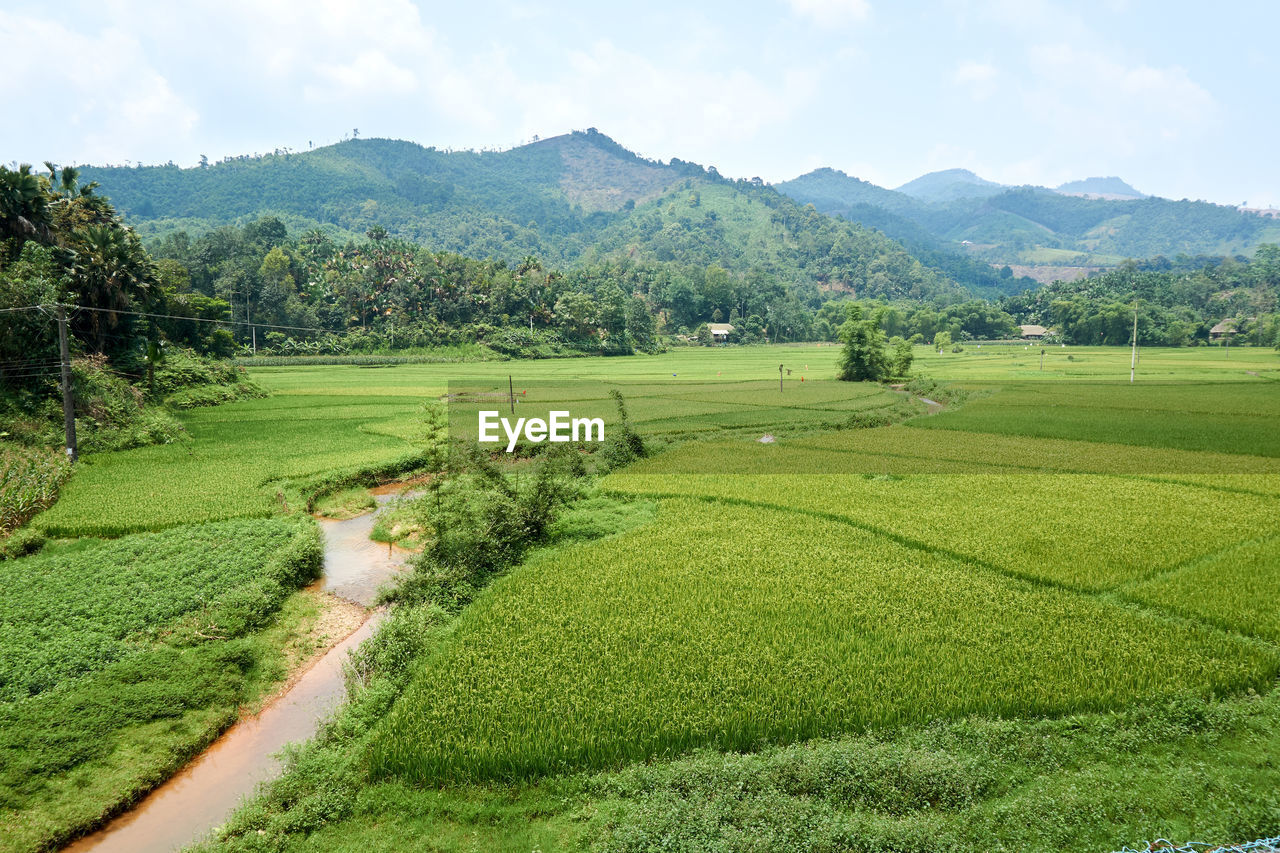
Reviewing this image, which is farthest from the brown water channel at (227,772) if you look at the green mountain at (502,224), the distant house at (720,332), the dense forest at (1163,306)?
the green mountain at (502,224)

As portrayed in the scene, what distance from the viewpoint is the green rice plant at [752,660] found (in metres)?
6.64

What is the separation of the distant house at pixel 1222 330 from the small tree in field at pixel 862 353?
52376 mm

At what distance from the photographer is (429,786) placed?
616 cm

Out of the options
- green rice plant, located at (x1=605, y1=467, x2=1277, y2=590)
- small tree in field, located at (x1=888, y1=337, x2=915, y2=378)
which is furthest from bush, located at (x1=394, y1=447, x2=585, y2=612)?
small tree in field, located at (x1=888, y1=337, x2=915, y2=378)

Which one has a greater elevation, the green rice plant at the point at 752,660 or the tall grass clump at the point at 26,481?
the tall grass clump at the point at 26,481

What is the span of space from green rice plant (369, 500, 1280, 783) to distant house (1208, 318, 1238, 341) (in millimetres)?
82737

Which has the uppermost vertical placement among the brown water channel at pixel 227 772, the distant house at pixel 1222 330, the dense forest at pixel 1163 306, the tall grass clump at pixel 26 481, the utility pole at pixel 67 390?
the dense forest at pixel 1163 306

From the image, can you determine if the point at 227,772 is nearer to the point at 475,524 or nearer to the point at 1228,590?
the point at 475,524

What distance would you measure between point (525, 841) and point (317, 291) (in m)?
70.1

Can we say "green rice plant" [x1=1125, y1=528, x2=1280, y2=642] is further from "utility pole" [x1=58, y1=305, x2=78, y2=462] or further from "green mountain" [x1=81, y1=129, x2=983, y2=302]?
"green mountain" [x1=81, y1=129, x2=983, y2=302]

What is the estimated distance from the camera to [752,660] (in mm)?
7906

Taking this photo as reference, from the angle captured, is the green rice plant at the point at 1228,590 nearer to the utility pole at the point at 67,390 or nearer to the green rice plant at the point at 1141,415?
the green rice plant at the point at 1141,415

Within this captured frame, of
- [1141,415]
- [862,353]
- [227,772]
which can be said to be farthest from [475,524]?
[862,353]

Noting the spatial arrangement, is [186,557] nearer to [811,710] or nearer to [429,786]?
[429,786]
